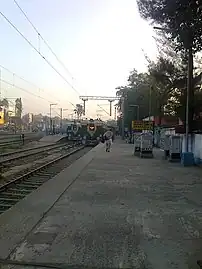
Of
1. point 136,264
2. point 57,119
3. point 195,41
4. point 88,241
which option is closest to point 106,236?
point 88,241

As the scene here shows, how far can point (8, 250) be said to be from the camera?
6.43 metres

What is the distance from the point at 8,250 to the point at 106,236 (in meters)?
1.71

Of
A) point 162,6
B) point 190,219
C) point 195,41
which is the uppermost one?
point 162,6

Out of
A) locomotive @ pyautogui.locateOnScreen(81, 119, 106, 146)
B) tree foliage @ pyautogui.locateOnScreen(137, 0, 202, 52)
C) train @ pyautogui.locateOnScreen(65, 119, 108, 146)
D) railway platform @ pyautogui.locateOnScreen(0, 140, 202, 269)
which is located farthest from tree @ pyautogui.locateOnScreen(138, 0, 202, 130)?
train @ pyautogui.locateOnScreen(65, 119, 108, 146)

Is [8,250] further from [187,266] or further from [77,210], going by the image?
[77,210]

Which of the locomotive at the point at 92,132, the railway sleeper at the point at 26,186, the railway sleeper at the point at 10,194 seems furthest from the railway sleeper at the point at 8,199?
the locomotive at the point at 92,132

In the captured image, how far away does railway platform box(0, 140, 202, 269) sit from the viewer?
6.17m

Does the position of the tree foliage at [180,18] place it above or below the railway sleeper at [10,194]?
above

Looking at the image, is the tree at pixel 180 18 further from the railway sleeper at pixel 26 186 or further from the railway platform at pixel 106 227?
the railway sleeper at pixel 26 186

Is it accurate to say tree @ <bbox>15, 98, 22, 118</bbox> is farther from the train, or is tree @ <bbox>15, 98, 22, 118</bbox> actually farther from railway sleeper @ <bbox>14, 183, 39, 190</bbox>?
railway sleeper @ <bbox>14, 183, 39, 190</bbox>

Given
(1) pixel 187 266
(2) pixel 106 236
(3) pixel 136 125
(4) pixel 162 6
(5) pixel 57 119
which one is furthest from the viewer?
(5) pixel 57 119

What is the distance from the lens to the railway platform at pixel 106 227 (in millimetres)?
6165

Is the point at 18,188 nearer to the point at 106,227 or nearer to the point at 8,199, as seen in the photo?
the point at 8,199

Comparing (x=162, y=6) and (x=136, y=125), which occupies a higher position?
(x=162, y=6)
